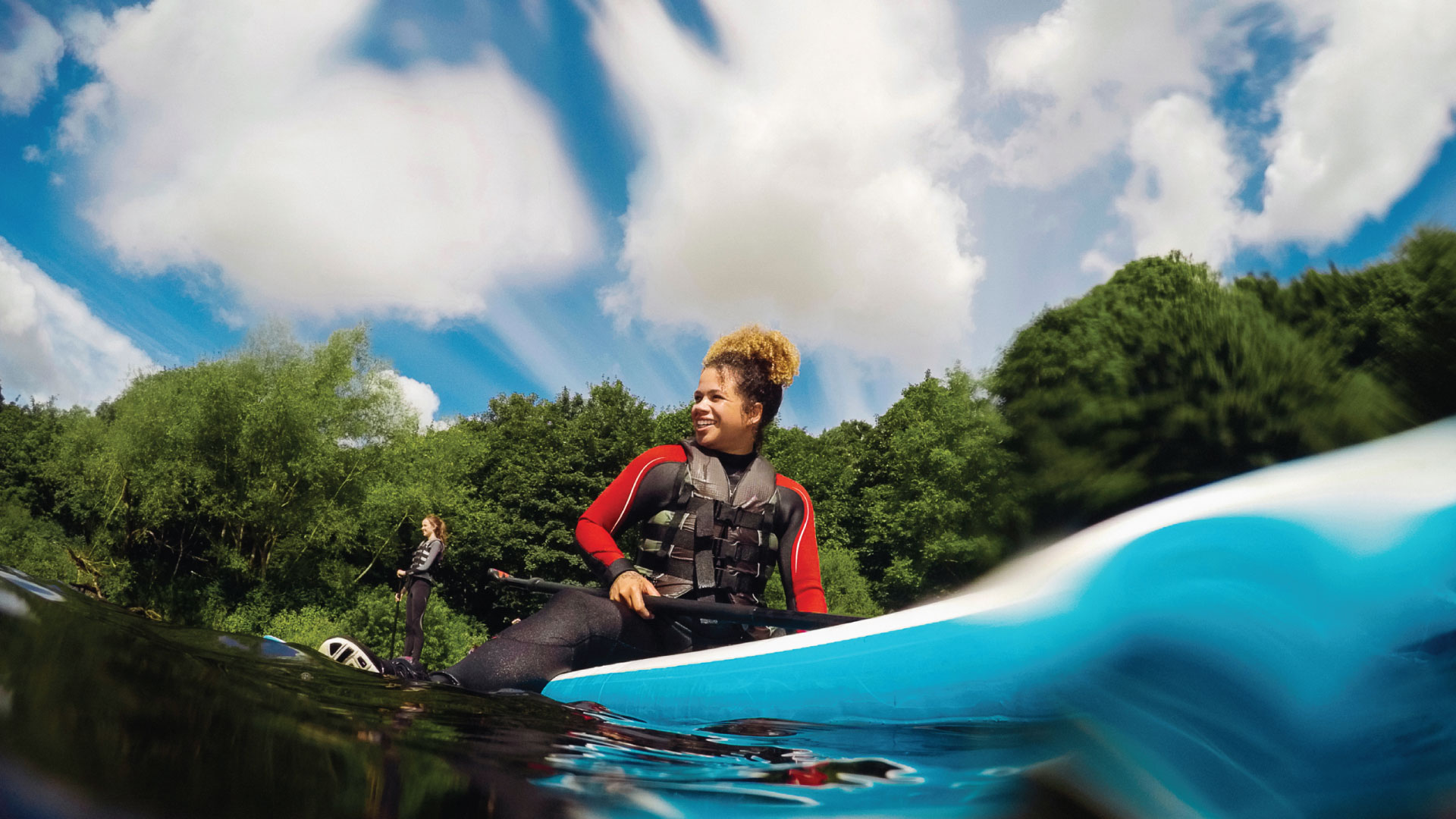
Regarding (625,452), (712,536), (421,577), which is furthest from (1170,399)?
(625,452)

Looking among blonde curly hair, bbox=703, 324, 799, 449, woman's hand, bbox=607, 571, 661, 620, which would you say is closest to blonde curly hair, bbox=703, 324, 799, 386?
blonde curly hair, bbox=703, 324, 799, 449

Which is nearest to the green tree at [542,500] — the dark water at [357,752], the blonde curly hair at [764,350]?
the blonde curly hair at [764,350]

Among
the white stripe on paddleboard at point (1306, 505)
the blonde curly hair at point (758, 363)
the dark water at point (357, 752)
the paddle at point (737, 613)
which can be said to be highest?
the blonde curly hair at point (758, 363)

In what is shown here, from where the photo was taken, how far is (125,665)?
2.58 ft

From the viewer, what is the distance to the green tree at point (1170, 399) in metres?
0.96

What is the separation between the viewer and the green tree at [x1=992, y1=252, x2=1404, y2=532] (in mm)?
964

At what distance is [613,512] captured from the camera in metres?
3.00

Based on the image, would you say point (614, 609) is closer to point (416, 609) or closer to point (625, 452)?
point (416, 609)

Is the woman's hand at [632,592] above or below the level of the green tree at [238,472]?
below

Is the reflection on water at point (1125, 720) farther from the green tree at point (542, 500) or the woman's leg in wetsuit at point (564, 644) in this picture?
the green tree at point (542, 500)

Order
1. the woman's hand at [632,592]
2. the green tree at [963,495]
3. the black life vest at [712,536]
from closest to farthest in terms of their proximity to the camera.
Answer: the green tree at [963,495] → the woman's hand at [632,592] → the black life vest at [712,536]

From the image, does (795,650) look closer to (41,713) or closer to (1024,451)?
(1024,451)

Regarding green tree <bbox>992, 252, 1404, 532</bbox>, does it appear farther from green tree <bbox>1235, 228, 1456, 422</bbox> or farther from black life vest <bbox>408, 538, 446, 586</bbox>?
black life vest <bbox>408, 538, 446, 586</bbox>

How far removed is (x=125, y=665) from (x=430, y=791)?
16.1 inches
